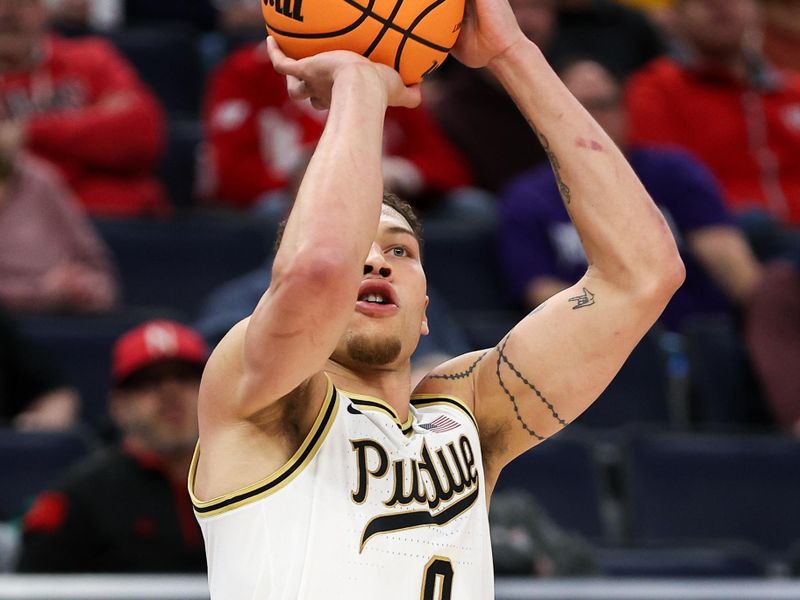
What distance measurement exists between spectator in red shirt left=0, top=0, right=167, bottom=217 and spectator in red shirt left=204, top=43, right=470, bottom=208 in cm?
33

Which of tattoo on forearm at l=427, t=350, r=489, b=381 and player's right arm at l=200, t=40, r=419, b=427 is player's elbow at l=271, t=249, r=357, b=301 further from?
tattoo on forearm at l=427, t=350, r=489, b=381

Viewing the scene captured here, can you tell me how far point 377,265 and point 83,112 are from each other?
4207 mm

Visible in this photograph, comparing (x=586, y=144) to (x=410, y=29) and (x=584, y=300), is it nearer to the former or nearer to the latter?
(x=584, y=300)

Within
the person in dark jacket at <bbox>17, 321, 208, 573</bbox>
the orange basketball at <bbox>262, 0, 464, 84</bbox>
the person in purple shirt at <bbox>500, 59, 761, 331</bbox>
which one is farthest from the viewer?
the person in purple shirt at <bbox>500, 59, 761, 331</bbox>

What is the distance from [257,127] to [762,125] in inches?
99.1

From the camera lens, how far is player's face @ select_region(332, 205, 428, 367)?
8.66ft

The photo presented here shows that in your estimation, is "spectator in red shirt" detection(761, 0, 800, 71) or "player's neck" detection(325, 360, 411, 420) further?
"spectator in red shirt" detection(761, 0, 800, 71)

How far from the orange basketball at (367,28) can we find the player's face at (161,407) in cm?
248

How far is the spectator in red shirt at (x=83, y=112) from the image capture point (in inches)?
252

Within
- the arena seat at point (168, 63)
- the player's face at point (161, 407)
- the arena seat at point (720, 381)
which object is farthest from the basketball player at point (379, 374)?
the arena seat at point (168, 63)

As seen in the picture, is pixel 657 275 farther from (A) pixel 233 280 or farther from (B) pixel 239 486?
(A) pixel 233 280

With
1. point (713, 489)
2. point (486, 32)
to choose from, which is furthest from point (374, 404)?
point (713, 489)

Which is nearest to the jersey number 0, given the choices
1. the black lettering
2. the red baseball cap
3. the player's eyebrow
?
the black lettering

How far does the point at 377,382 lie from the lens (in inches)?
106
